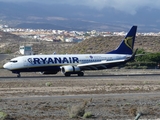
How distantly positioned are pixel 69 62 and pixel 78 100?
87.1 ft

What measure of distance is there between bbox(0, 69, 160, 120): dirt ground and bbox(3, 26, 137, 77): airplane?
10665 millimetres

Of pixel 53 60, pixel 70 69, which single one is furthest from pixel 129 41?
pixel 53 60

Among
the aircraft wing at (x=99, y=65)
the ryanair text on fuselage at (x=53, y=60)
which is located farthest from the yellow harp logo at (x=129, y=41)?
the ryanair text on fuselage at (x=53, y=60)

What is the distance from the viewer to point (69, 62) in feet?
192

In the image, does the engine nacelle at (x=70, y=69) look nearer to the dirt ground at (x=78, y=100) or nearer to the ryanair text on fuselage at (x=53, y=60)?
the ryanair text on fuselage at (x=53, y=60)

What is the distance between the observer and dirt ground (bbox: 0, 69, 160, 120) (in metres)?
26.3

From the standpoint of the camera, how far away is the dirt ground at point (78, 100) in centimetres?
2635

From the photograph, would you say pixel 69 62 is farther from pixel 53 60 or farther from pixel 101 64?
pixel 101 64

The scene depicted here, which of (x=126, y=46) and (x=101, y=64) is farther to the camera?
(x=126, y=46)

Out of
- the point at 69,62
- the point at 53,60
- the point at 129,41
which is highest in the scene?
the point at 129,41

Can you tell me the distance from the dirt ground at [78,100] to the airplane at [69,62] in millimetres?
10665

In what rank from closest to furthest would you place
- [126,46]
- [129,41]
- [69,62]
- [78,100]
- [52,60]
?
[78,100] → [52,60] → [69,62] → [126,46] → [129,41]

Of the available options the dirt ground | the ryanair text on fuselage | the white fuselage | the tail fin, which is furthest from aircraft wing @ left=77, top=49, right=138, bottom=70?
the dirt ground

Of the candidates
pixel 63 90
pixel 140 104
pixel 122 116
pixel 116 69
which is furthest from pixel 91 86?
pixel 116 69
